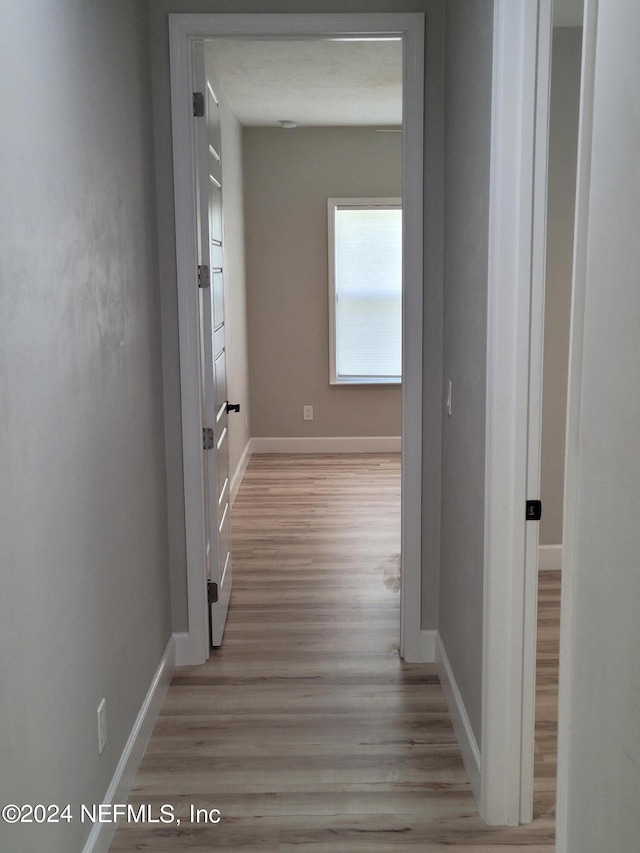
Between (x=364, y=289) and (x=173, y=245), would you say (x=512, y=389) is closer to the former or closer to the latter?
(x=173, y=245)

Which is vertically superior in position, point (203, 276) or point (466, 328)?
point (203, 276)

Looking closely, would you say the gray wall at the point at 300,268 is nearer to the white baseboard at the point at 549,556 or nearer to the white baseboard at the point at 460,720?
the white baseboard at the point at 549,556

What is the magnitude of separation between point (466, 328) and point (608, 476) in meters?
1.54

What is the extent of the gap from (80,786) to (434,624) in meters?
1.72

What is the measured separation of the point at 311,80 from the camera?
17.7ft

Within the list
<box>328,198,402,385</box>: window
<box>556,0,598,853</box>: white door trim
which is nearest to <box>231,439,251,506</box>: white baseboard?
<box>328,198,402,385</box>: window

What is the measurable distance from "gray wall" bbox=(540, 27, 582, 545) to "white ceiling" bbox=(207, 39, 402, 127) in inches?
33.8

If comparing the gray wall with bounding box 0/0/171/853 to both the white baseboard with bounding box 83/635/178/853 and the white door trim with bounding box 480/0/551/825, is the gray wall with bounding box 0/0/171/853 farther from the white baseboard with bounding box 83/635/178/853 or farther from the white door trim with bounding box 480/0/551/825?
the white door trim with bounding box 480/0/551/825

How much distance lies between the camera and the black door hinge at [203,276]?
10.8 feet

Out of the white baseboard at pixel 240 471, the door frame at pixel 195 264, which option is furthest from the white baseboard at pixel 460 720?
the white baseboard at pixel 240 471

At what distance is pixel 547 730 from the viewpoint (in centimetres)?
293

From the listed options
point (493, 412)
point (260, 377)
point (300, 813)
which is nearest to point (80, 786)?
point (300, 813)

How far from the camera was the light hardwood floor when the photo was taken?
2400mm

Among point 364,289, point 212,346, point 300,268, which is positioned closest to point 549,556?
point 212,346
